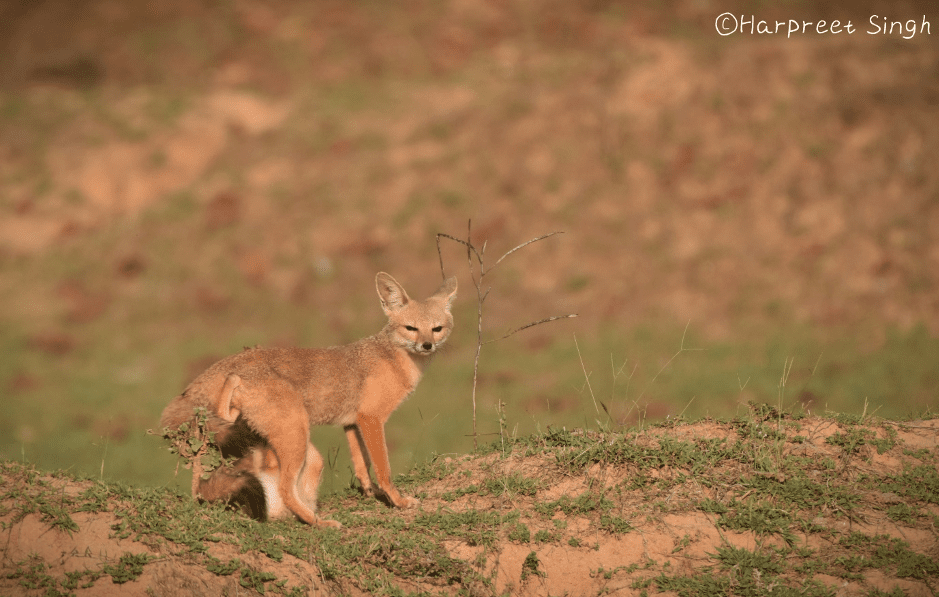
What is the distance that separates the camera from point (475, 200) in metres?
20.9

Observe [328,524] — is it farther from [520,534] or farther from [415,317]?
[415,317]

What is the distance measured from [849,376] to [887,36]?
34.0ft

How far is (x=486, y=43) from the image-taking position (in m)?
24.0

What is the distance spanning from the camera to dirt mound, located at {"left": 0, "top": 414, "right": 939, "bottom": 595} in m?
5.34

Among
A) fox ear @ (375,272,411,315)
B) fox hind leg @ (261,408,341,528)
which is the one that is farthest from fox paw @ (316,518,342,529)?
fox ear @ (375,272,411,315)

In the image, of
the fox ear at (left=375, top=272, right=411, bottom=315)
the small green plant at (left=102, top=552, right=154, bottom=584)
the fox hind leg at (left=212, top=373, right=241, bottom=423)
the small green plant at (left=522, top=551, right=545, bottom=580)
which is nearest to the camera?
the small green plant at (left=102, top=552, right=154, bottom=584)

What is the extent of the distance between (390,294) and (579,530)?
120 inches

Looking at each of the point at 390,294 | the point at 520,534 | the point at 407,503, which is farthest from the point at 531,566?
the point at 390,294

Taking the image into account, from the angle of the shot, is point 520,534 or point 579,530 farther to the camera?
point 579,530

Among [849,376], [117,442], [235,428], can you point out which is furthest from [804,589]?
[117,442]

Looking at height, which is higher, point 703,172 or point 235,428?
point 703,172

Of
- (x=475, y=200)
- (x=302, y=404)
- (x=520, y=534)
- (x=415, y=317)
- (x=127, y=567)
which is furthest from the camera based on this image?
(x=475, y=200)

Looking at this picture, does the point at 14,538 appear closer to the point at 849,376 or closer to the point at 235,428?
the point at 235,428

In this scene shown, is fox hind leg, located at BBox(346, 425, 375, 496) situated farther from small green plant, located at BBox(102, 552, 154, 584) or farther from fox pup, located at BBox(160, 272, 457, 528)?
small green plant, located at BBox(102, 552, 154, 584)
